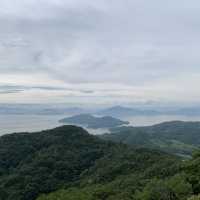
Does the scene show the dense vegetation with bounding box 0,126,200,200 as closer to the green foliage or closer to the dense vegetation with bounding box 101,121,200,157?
the green foliage

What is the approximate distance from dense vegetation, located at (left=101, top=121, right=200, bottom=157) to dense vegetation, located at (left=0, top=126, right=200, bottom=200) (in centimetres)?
4465

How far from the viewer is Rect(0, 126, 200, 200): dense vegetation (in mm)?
34856

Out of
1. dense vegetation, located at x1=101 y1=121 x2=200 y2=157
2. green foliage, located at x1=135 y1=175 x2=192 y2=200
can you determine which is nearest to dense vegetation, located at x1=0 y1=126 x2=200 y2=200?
green foliage, located at x1=135 y1=175 x2=192 y2=200

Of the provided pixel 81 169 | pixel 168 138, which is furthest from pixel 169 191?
pixel 168 138

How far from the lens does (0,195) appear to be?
57875 mm

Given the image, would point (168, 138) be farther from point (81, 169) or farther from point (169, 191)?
point (169, 191)

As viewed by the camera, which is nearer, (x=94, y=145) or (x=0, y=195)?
(x=0, y=195)

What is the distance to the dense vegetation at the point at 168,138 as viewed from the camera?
13575 cm

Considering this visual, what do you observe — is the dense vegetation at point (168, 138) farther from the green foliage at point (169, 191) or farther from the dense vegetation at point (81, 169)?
the green foliage at point (169, 191)

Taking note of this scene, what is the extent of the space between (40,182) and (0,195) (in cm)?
759

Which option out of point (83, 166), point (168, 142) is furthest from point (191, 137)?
point (83, 166)

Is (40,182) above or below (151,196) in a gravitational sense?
below

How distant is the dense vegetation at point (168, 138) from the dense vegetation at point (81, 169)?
44.7 m

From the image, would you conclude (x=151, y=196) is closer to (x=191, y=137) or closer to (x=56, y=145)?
(x=56, y=145)
